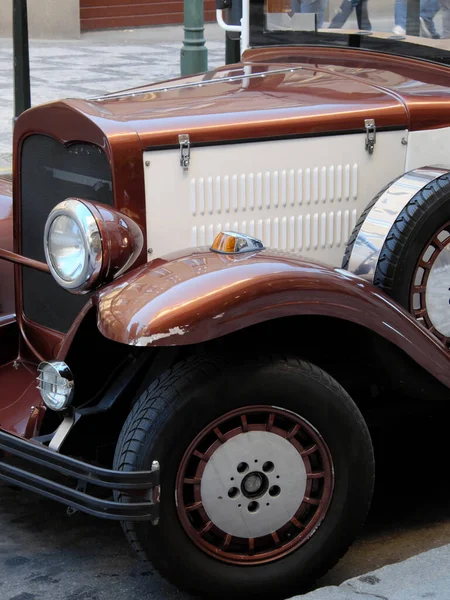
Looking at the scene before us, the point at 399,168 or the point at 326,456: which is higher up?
the point at 399,168

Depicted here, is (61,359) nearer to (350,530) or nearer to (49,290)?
(49,290)

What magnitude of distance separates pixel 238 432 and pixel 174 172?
2.97 feet

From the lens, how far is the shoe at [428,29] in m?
3.94

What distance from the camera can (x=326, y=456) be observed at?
119 inches

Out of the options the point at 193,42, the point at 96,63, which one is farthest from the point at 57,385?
the point at 96,63

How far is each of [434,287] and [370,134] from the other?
59 cm

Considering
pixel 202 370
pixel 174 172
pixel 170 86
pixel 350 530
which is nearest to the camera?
pixel 202 370

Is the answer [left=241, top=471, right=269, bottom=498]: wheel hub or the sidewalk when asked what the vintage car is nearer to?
[left=241, top=471, right=269, bottom=498]: wheel hub

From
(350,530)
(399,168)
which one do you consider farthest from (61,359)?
(399,168)

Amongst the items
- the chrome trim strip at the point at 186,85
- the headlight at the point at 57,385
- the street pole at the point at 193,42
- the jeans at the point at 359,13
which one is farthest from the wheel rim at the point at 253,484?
the street pole at the point at 193,42

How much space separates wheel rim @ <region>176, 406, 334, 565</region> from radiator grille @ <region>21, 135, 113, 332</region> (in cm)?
90

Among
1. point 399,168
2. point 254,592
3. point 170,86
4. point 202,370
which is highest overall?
point 170,86

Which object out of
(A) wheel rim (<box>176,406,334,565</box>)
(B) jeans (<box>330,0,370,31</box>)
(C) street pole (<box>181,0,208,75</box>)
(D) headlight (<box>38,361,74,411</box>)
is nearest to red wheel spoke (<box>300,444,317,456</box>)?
(A) wheel rim (<box>176,406,334,565</box>)

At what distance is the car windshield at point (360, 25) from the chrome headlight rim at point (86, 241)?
5.46 ft
